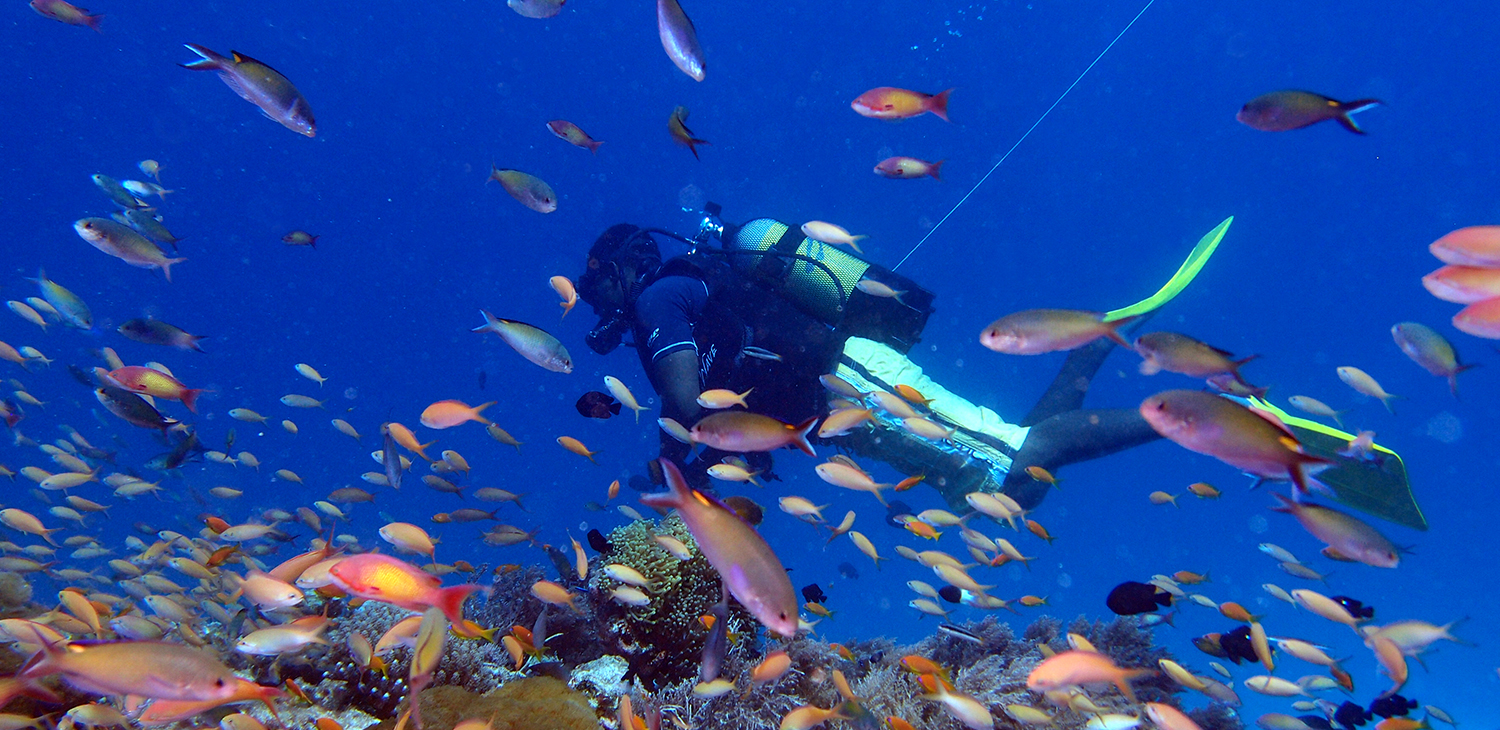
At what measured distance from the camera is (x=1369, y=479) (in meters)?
6.06

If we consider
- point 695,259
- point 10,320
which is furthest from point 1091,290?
point 10,320

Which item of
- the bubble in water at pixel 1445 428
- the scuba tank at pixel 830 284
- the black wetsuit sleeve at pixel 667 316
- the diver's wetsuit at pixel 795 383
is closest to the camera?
the black wetsuit sleeve at pixel 667 316

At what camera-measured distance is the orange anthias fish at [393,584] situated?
5.49ft

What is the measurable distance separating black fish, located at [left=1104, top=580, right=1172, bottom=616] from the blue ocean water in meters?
40.9

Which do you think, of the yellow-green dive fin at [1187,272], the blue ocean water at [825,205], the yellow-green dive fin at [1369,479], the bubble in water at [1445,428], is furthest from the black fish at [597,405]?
the bubble in water at [1445,428]

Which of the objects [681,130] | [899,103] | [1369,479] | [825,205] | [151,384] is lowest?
[151,384]

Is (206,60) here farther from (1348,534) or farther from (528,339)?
(1348,534)

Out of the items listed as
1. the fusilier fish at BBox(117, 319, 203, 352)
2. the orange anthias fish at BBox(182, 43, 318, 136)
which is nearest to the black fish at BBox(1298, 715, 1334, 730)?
the orange anthias fish at BBox(182, 43, 318, 136)

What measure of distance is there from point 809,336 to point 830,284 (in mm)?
675

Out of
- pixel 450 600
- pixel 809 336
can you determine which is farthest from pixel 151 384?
pixel 809 336

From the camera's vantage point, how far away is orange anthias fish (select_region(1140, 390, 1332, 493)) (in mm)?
1628

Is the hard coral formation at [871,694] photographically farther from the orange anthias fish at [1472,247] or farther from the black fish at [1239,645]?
the orange anthias fish at [1472,247]

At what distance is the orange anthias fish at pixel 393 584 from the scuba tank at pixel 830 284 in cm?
542

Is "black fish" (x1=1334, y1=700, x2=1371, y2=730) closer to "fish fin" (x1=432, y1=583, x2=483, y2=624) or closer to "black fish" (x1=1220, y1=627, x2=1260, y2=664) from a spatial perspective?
"black fish" (x1=1220, y1=627, x2=1260, y2=664)
